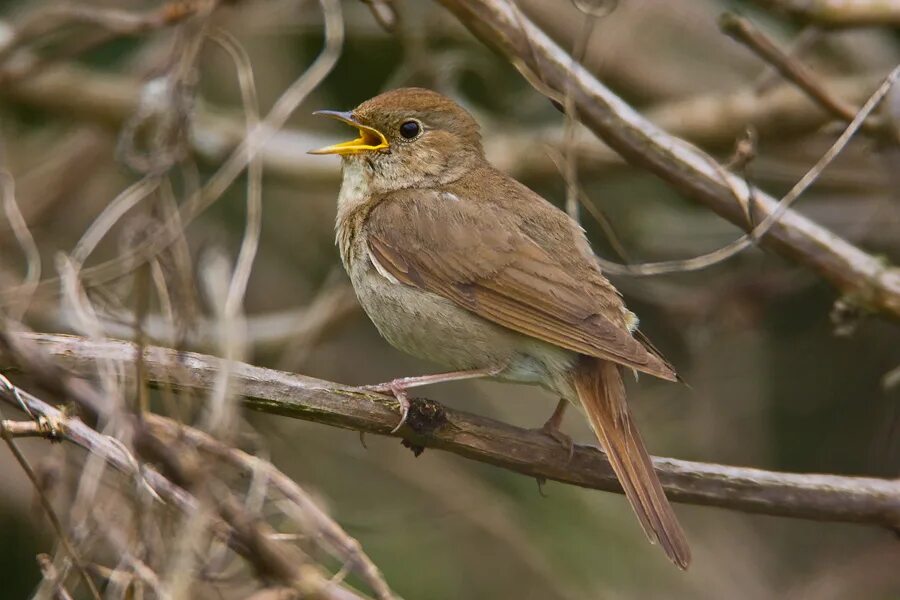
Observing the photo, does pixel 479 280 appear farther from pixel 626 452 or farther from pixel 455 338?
pixel 626 452

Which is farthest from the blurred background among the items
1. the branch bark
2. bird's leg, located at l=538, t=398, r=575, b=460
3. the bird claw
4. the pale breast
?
the bird claw

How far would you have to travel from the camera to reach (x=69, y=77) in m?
6.33

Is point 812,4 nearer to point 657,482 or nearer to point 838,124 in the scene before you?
point 838,124

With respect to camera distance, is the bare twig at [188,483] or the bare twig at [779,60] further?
the bare twig at [779,60]

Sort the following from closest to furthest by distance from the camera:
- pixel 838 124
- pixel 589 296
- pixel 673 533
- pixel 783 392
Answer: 1. pixel 673 533
2. pixel 589 296
3. pixel 838 124
4. pixel 783 392

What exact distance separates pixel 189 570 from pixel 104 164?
4414 millimetres

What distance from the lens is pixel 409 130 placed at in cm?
471

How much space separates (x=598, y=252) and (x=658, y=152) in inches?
105

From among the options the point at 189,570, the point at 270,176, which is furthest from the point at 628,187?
the point at 189,570

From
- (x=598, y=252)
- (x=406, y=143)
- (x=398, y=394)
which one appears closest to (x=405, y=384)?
(x=398, y=394)

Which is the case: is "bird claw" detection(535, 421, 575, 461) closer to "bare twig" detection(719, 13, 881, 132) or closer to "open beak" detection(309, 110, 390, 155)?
"open beak" detection(309, 110, 390, 155)

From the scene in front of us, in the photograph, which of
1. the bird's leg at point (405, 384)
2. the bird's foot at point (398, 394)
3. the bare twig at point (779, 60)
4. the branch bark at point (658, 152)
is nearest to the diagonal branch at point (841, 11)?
the bare twig at point (779, 60)

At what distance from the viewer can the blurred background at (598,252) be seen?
5.97 m

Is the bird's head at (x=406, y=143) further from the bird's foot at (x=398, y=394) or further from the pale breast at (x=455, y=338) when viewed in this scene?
the bird's foot at (x=398, y=394)
